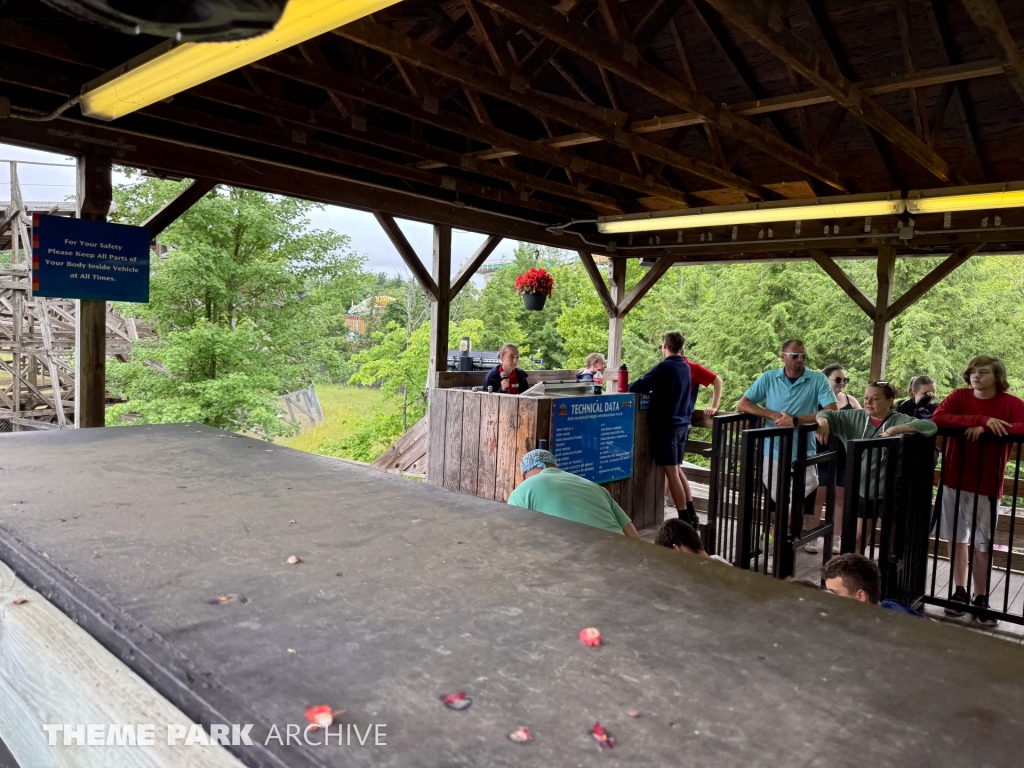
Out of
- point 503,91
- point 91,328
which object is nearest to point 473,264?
point 503,91

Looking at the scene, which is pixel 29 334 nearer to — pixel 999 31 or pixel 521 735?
pixel 999 31

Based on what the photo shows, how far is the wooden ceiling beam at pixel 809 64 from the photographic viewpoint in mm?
2846

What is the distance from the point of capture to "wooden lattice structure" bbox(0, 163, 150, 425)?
42.8ft

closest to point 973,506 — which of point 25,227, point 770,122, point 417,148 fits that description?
point 770,122

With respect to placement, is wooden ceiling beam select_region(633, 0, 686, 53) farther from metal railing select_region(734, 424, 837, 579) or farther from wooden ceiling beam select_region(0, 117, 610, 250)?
wooden ceiling beam select_region(0, 117, 610, 250)

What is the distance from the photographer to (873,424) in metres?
4.00

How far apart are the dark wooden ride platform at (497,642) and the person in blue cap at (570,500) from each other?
1.20m

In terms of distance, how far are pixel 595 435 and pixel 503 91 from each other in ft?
8.36

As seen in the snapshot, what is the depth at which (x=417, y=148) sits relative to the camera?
5.35 meters

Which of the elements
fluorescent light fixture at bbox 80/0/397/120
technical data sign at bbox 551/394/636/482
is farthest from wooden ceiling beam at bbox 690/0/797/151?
fluorescent light fixture at bbox 80/0/397/120

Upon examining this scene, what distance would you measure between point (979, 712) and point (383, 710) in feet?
2.20

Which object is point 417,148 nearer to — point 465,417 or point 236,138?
point 236,138

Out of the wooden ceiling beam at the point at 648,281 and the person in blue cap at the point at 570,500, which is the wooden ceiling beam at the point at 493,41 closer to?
the person in blue cap at the point at 570,500

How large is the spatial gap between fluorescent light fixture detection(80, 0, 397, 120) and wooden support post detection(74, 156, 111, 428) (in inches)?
48.0
